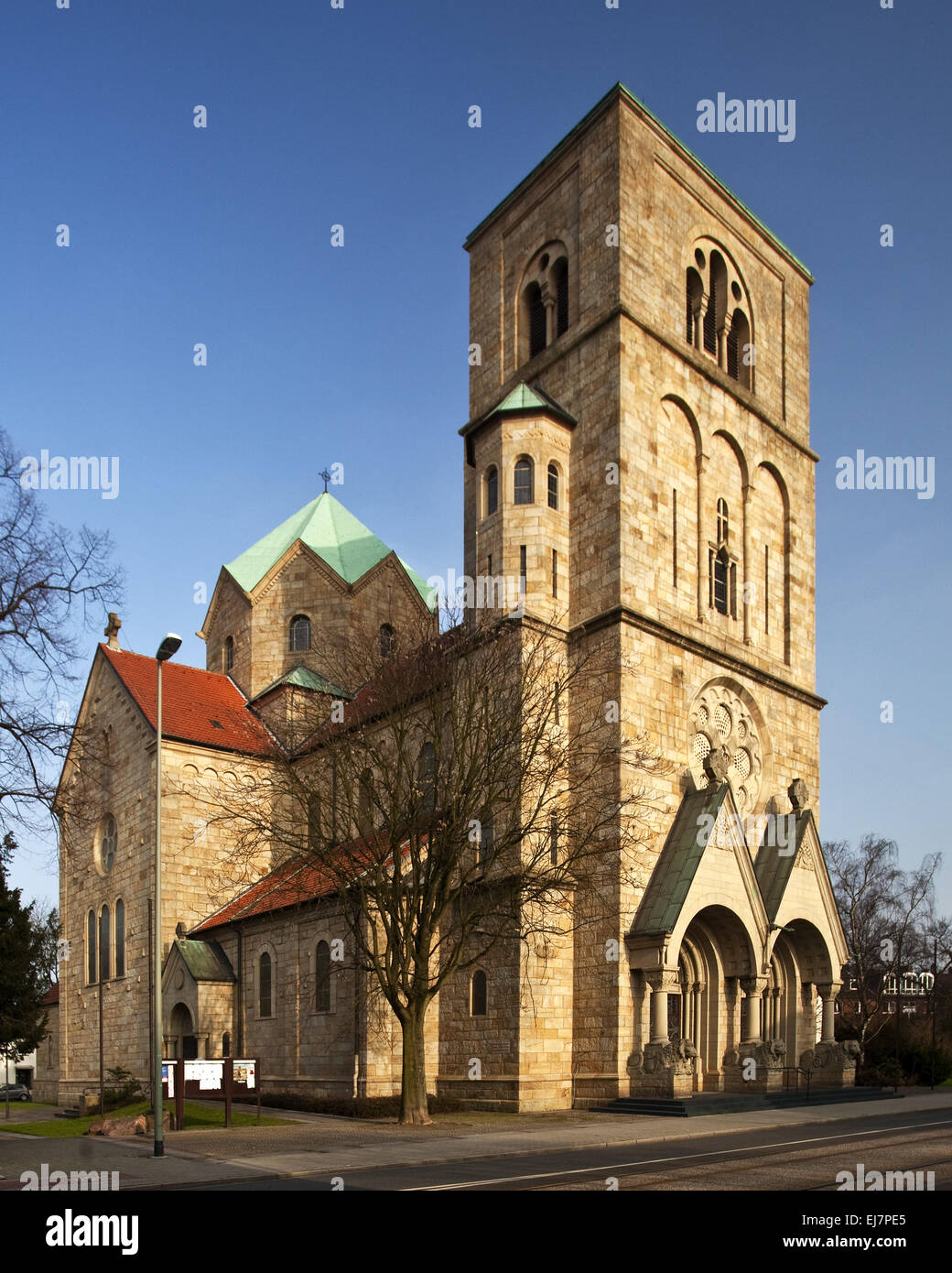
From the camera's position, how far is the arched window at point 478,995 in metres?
28.6

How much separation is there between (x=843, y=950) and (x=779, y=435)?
1613 cm

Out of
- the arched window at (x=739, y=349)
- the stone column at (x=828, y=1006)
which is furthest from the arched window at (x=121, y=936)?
the arched window at (x=739, y=349)

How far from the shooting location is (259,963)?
110 feet

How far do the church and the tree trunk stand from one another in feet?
12.7

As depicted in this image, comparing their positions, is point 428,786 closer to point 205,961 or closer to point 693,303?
point 205,961

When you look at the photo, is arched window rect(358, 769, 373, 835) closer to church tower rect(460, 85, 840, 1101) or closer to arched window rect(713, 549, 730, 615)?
church tower rect(460, 85, 840, 1101)

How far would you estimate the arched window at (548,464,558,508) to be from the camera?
3209cm

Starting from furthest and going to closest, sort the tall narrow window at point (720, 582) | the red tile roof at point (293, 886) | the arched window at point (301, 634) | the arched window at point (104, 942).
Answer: the arched window at point (301, 634) → the arched window at point (104, 942) → the tall narrow window at point (720, 582) → the red tile roof at point (293, 886)

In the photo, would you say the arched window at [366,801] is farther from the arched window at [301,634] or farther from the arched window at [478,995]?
the arched window at [301,634]

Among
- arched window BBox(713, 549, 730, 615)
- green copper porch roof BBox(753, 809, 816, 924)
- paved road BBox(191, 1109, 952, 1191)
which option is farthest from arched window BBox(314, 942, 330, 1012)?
arched window BBox(713, 549, 730, 615)

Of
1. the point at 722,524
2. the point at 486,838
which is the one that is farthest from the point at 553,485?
the point at 486,838

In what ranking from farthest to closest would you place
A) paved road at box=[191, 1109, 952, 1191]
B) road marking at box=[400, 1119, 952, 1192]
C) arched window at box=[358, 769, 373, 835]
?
arched window at box=[358, 769, 373, 835] → road marking at box=[400, 1119, 952, 1192] → paved road at box=[191, 1109, 952, 1191]

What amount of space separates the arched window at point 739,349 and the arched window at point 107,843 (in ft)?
85.8
